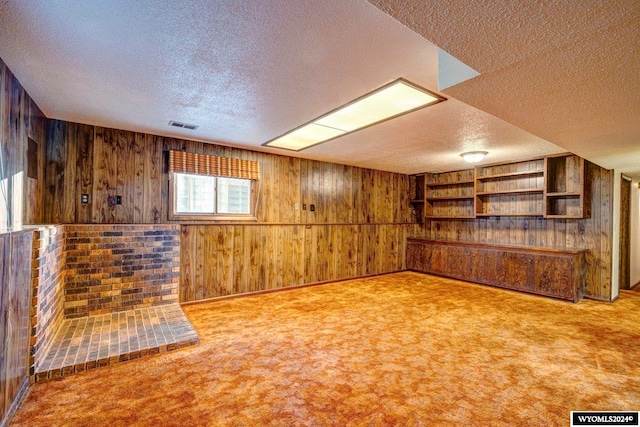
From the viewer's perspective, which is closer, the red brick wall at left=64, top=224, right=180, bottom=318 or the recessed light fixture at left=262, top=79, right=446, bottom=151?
the recessed light fixture at left=262, top=79, right=446, bottom=151

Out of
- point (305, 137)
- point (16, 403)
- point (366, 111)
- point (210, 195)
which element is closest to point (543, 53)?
point (366, 111)

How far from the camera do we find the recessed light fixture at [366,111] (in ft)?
7.81

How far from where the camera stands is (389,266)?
6.45 meters

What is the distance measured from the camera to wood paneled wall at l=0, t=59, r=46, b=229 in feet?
6.89

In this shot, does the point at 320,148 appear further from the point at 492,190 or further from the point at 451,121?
the point at 492,190

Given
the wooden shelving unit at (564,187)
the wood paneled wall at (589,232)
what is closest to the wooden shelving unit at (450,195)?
the wood paneled wall at (589,232)

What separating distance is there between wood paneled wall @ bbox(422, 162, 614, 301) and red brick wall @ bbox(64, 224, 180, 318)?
18.4 ft

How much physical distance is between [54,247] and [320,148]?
3.28m

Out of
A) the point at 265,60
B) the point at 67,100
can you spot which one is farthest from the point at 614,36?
the point at 67,100

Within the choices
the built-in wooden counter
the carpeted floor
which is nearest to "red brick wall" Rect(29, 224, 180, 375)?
the carpeted floor

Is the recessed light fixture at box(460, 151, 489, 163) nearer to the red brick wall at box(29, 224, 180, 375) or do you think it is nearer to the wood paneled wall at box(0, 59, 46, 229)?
the red brick wall at box(29, 224, 180, 375)

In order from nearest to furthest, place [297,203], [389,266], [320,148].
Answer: [320,148], [297,203], [389,266]

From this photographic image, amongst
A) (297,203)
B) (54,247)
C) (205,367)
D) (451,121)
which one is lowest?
(205,367)

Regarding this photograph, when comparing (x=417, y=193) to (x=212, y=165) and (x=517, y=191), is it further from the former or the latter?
(x=212, y=165)
